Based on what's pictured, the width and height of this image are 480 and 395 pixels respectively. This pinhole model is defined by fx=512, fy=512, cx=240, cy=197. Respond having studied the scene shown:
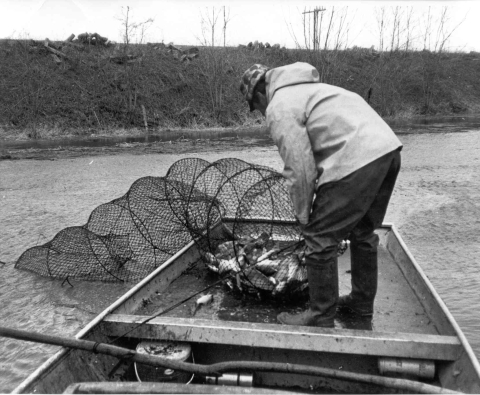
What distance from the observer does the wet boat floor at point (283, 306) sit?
4301 mm

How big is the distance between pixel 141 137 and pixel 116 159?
24.6 feet

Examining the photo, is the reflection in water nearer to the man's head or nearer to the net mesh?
the net mesh

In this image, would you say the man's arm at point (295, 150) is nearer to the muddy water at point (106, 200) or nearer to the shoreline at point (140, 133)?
the muddy water at point (106, 200)

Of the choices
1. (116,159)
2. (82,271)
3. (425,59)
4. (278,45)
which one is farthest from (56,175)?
(425,59)

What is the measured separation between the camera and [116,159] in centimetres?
1775

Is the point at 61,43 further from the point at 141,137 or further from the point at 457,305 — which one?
the point at 457,305

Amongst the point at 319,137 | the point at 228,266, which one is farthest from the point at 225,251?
the point at 319,137

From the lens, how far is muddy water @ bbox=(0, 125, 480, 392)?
5.66 metres

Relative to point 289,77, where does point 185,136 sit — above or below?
below

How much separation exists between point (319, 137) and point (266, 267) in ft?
5.22

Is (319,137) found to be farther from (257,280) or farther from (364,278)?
(257,280)

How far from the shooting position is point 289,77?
382cm

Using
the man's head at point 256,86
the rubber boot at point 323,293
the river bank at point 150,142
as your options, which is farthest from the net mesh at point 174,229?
the river bank at point 150,142

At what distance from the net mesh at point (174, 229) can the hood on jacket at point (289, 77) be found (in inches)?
66.5
